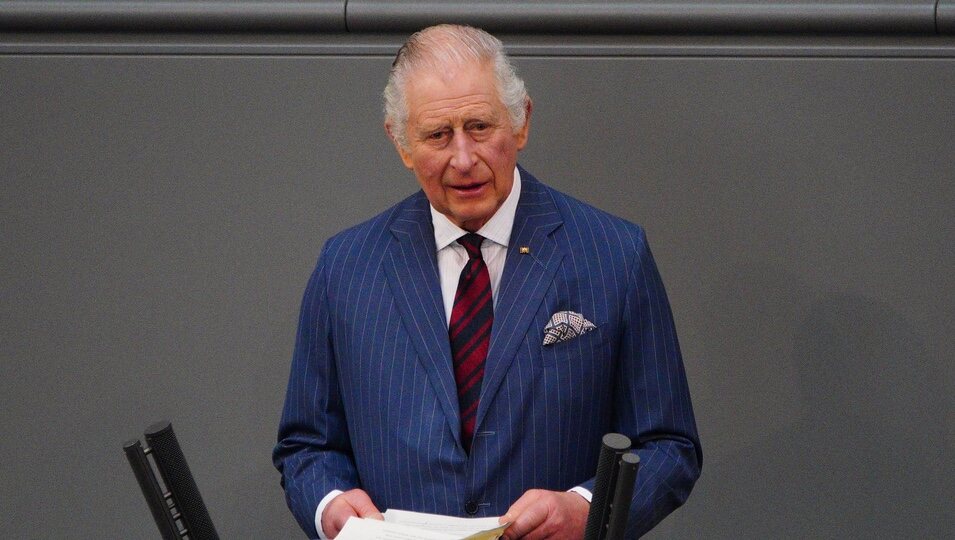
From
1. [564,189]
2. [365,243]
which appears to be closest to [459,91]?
[365,243]

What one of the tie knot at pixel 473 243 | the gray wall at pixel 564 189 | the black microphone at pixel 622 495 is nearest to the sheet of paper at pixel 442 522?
the black microphone at pixel 622 495

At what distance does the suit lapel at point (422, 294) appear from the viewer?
74.1 inches

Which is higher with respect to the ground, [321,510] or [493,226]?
[493,226]

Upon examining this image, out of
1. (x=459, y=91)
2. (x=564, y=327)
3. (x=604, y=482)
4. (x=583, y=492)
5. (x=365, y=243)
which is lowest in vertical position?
(x=583, y=492)

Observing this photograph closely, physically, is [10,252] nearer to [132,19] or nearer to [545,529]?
[132,19]

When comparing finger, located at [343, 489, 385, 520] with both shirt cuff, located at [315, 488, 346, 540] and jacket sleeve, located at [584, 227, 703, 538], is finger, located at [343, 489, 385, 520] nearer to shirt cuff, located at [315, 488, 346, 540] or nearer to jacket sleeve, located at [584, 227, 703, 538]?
shirt cuff, located at [315, 488, 346, 540]

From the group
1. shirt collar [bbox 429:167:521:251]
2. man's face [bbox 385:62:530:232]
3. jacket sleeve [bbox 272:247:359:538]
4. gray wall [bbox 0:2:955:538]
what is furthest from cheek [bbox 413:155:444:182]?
gray wall [bbox 0:2:955:538]

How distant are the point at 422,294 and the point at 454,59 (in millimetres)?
366

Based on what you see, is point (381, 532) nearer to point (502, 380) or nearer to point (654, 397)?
point (502, 380)

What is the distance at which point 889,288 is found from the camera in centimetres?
264

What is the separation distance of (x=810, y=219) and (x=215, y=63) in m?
1.36

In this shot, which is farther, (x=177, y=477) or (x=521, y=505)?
(x=521, y=505)

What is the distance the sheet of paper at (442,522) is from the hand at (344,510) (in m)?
0.05

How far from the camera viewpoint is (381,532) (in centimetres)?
166
